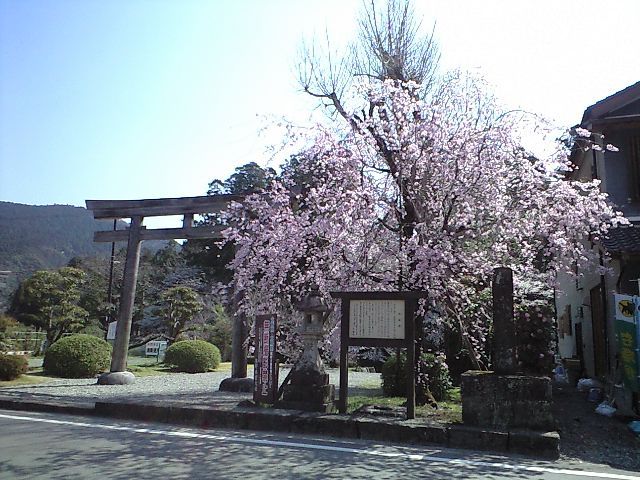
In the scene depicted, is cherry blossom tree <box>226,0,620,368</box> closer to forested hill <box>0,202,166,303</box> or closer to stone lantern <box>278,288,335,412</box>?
stone lantern <box>278,288,335,412</box>

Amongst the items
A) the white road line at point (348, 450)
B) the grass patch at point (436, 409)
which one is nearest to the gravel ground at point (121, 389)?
the grass patch at point (436, 409)

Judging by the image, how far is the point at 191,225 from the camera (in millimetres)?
15719

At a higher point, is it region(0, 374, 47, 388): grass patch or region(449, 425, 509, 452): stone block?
region(449, 425, 509, 452): stone block

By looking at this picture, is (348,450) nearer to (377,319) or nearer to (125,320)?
(377,319)

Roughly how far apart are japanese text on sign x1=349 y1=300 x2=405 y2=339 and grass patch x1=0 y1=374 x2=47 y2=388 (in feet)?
35.1

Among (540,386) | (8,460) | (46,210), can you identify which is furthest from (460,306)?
(46,210)

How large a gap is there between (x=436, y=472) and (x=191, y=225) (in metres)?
11.5

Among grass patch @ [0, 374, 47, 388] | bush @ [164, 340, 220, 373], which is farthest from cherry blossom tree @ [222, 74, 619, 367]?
bush @ [164, 340, 220, 373]

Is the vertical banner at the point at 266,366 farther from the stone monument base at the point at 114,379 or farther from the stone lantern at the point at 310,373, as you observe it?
the stone monument base at the point at 114,379

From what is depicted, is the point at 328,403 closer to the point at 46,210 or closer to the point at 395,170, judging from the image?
the point at 395,170

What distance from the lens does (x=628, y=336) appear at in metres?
8.75

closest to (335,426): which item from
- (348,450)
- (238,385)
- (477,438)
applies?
(348,450)

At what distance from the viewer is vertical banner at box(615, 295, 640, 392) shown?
8.53m

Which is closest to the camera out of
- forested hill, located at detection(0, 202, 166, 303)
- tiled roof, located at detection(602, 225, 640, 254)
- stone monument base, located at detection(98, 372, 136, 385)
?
tiled roof, located at detection(602, 225, 640, 254)
